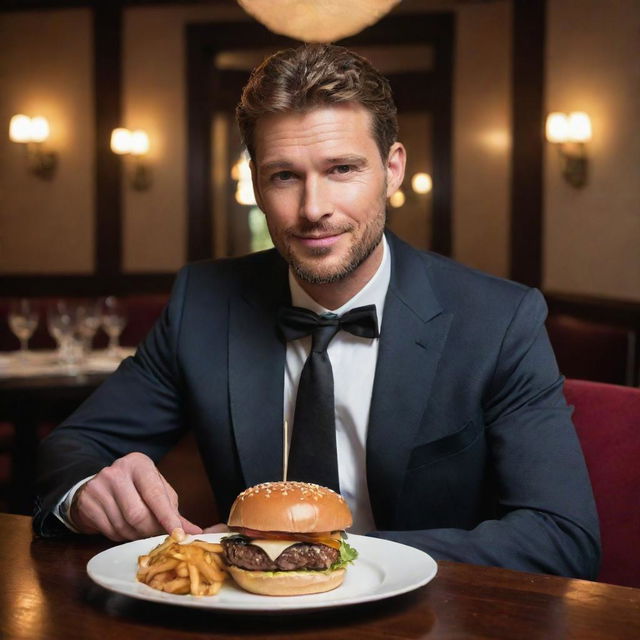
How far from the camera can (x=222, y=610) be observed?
123 cm

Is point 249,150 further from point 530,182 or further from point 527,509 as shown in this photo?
point 530,182

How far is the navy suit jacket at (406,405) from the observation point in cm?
189

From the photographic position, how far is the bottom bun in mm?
1304

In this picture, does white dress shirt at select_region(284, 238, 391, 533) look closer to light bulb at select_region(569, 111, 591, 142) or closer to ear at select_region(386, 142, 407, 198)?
ear at select_region(386, 142, 407, 198)

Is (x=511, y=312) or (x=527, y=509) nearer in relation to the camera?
(x=527, y=509)

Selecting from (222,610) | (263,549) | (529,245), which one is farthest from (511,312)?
(529,245)

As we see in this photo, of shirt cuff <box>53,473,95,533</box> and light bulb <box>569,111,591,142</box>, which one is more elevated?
light bulb <box>569,111,591,142</box>

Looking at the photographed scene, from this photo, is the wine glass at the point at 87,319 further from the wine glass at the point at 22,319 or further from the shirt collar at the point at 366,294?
the shirt collar at the point at 366,294

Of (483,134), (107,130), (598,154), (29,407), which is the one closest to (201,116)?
(107,130)

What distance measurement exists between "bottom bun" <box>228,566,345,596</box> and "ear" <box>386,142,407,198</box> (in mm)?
1107

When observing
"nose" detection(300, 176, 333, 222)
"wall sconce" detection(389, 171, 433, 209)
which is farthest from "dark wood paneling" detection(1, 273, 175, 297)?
"nose" detection(300, 176, 333, 222)

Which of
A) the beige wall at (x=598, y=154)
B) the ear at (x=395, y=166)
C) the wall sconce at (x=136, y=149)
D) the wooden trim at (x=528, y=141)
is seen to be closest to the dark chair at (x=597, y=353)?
the beige wall at (x=598, y=154)

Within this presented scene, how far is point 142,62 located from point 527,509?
871cm

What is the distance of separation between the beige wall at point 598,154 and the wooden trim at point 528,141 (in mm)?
235
